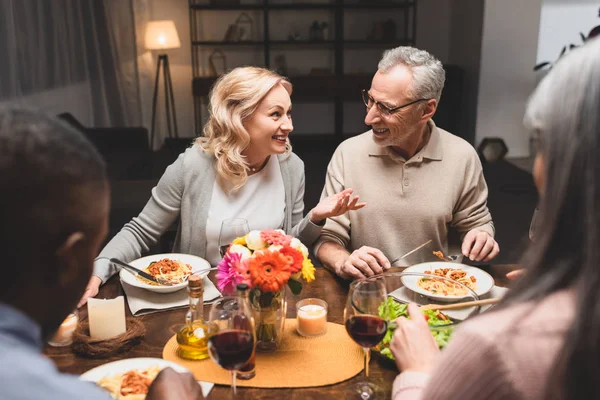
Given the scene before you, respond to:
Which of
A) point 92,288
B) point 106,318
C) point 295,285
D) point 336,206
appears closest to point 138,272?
point 92,288

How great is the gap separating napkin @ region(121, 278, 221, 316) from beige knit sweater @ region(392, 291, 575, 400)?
0.93 meters

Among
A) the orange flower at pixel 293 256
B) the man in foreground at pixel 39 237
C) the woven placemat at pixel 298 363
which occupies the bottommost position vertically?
the woven placemat at pixel 298 363

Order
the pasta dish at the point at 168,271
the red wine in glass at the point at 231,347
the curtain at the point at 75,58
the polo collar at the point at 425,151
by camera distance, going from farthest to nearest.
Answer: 1. the curtain at the point at 75,58
2. the polo collar at the point at 425,151
3. the pasta dish at the point at 168,271
4. the red wine in glass at the point at 231,347

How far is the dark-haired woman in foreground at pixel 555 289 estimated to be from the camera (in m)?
0.73

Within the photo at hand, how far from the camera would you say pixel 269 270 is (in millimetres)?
1274

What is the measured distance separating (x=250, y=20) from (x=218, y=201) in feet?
18.7

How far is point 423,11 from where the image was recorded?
292 inches

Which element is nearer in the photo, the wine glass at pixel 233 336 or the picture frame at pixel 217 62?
the wine glass at pixel 233 336

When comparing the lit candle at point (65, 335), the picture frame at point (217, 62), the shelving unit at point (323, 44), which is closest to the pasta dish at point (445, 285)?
the lit candle at point (65, 335)

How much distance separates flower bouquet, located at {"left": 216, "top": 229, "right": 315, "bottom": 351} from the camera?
4.16 ft

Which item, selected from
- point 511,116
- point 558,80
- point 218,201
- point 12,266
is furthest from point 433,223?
point 511,116

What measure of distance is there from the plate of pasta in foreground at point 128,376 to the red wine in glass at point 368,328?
376mm

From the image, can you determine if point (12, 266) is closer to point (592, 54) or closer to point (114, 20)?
point (592, 54)

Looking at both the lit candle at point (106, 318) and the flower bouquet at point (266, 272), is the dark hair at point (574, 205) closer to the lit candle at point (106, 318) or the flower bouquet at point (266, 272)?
the flower bouquet at point (266, 272)
